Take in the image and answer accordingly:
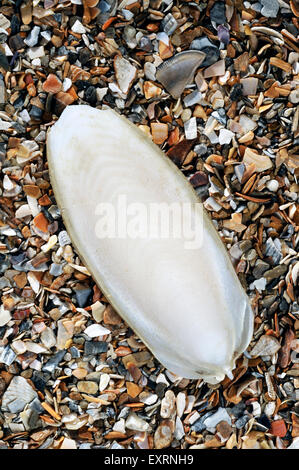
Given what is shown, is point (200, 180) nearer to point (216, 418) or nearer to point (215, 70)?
point (215, 70)

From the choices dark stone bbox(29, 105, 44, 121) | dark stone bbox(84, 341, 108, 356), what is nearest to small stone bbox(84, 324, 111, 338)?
dark stone bbox(84, 341, 108, 356)

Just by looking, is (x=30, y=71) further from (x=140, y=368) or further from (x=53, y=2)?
(x=140, y=368)

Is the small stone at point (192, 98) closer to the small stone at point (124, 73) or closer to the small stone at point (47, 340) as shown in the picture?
the small stone at point (124, 73)

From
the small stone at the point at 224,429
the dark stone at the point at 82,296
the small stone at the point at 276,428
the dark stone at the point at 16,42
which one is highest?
the dark stone at the point at 16,42

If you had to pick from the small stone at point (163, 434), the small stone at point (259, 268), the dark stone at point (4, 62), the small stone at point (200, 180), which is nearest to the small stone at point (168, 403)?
the small stone at point (163, 434)

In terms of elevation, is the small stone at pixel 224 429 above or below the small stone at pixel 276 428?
above

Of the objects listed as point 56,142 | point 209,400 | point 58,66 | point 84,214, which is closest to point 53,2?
point 58,66
